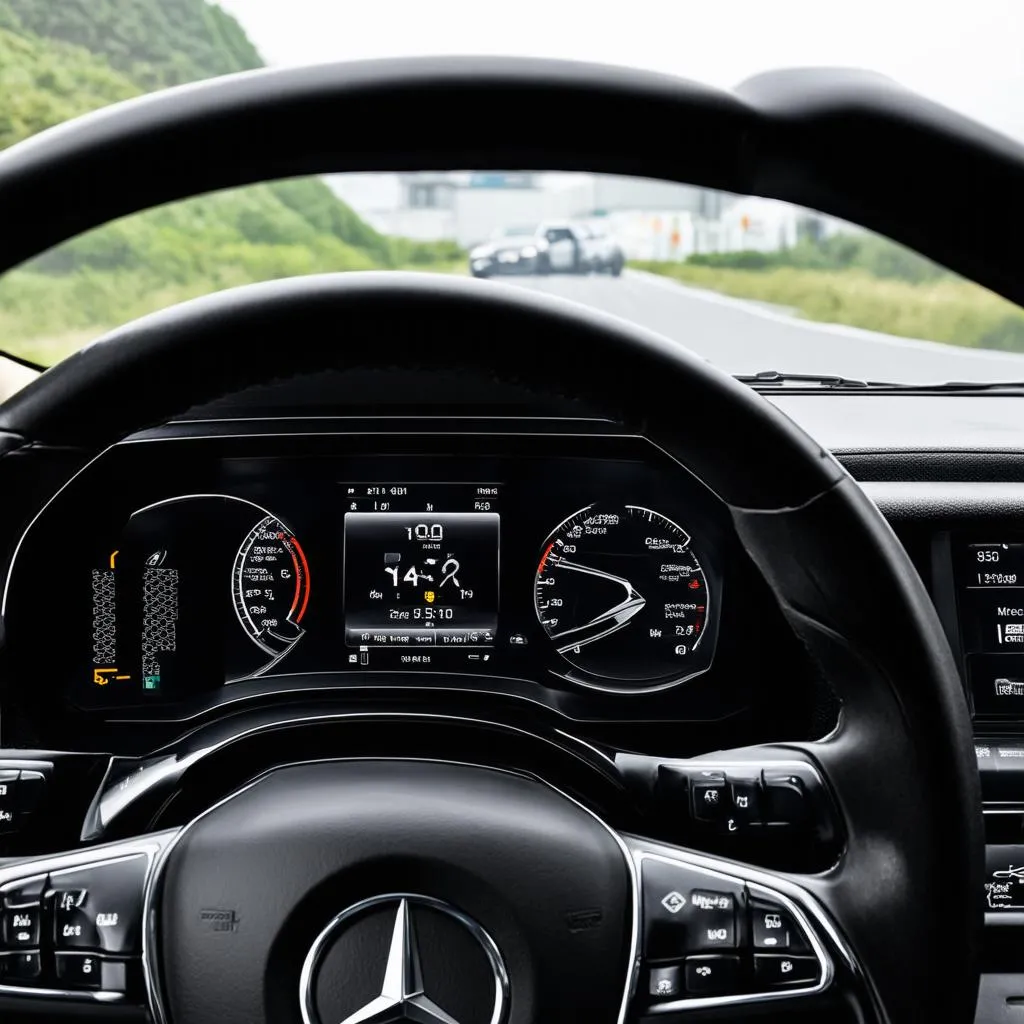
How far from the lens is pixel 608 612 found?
2.11 meters

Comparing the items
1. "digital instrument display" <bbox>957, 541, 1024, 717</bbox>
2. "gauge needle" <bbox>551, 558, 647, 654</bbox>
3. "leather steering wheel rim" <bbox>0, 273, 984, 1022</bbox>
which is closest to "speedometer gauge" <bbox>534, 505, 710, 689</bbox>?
"gauge needle" <bbox>551, 558, 647, 654</bbox>

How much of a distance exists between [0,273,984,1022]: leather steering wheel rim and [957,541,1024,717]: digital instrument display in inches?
42.5

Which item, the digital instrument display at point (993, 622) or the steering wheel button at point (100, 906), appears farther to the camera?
the digital instrument display at point (993, 622)

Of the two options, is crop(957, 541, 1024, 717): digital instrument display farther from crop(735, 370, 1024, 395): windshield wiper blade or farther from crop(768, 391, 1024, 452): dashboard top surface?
crop(735, 370, 1024, 395): windshield wiper blade

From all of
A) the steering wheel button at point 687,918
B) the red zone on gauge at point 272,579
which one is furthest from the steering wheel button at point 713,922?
the red zone on gauge at point 272,579

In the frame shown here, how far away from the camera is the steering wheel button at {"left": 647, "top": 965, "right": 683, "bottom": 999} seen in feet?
4.30

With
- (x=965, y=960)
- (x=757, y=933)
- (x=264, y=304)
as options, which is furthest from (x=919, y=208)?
(x=757, y=933)

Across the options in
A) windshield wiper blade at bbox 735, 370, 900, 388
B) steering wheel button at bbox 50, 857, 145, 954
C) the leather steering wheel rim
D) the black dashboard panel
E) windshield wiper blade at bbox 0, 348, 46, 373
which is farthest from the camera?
windshield wiper blade at bbox 735, 370, 900, 388

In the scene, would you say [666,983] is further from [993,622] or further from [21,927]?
[993,622]

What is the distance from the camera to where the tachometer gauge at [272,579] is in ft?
6.86

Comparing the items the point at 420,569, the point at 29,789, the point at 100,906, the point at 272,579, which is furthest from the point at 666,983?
the point at 272,579

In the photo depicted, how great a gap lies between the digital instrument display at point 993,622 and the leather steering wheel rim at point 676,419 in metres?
1.08

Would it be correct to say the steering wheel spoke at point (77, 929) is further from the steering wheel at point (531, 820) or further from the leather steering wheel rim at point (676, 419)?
the leather steering wheel rim at point (676, 419)

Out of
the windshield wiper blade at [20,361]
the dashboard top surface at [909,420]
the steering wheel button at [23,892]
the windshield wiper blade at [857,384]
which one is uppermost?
the windshield wiper blade at [20,361]
